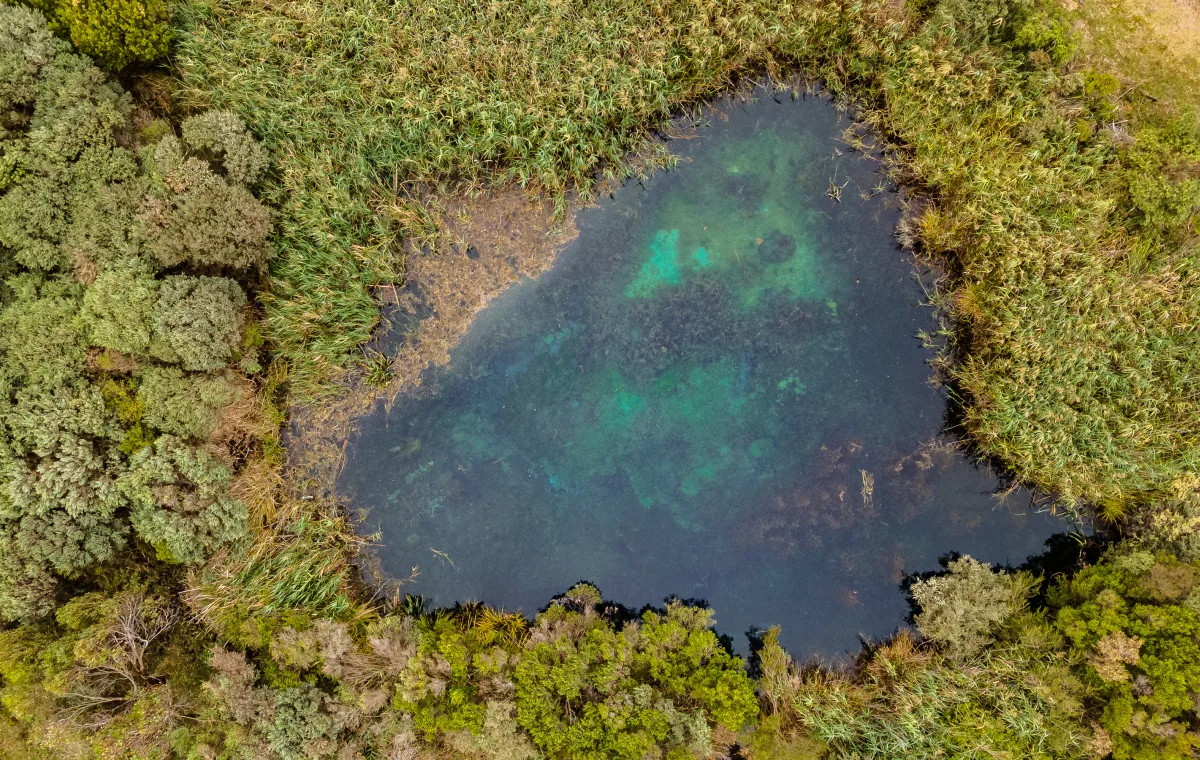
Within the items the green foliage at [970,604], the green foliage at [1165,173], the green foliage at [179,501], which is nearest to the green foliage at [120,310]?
the green foliage at [179,501]

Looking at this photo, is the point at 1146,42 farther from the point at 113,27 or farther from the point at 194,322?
the point at 113,27

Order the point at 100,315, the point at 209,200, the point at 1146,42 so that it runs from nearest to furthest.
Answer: the point at 100,315 < the point at 209,200 < the point at 1146,42

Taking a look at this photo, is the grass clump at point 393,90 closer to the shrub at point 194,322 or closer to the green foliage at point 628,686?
the shrub at point 194,322

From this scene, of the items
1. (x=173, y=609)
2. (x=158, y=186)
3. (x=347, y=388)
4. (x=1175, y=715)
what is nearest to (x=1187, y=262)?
(x=1175, y=715)

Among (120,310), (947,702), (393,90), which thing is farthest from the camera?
(393,90)

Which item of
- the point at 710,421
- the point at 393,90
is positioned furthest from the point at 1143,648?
the point at 393,90
